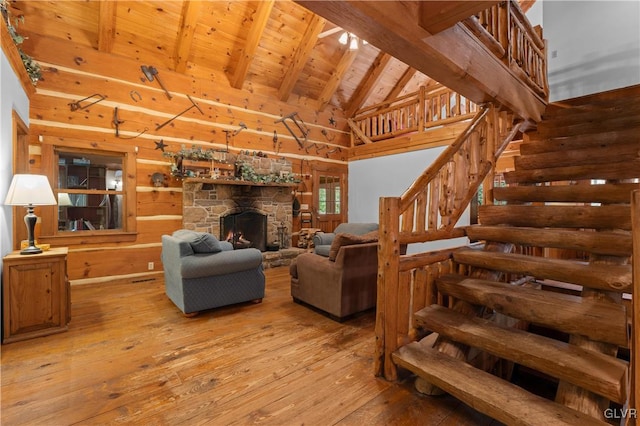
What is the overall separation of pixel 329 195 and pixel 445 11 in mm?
6013

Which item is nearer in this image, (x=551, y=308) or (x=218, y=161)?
(x=551, y=308)

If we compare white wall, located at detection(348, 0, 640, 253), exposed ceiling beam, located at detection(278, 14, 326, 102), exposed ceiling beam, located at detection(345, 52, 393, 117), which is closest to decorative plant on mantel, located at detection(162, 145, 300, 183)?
exposed ceiling beam, located at detection(278, 14, 326, 102)

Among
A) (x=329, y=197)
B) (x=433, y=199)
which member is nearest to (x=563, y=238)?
(x=433, y=199)

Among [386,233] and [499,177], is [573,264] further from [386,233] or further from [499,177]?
[499,177]

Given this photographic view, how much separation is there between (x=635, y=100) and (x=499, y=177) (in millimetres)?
3313

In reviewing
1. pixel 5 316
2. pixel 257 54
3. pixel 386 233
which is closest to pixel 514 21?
pixel 386 233

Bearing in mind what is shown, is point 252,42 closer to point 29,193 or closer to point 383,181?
point 383,181

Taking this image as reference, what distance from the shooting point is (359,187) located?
25.2ft

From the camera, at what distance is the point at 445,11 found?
1698mm

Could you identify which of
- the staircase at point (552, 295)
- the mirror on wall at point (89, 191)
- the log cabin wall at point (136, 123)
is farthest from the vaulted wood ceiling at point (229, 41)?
the staircase at point (552, 295)

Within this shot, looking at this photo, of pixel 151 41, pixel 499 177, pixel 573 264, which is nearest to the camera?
pixel 573 264

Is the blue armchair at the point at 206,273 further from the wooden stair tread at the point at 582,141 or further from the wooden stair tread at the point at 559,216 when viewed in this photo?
the wooden stair tread at the point at 582,141

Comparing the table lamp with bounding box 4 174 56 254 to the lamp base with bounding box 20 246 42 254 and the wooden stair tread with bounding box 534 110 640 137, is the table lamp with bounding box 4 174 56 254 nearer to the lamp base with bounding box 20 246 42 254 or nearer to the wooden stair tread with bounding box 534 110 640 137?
the lamp base with bounding box 20 246 42 254

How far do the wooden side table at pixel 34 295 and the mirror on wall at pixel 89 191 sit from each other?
1.98 meters
